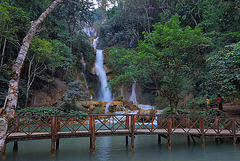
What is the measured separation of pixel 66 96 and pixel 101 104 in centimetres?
447

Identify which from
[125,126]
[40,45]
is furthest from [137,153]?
[40,45]

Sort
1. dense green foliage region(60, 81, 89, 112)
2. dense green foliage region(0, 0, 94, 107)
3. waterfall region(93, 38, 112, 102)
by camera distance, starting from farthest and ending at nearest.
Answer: waterfall region(93, 38, 112, 102)
dense green foliage region(60, 81, 89, 112)
dense green foliage region(0, 0, 94, 107)

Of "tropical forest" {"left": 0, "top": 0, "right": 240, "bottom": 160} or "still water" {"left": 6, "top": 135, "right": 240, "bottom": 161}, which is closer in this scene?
"still water" {"left": 6, "top": 135, "right": 240, "bottom": 161}

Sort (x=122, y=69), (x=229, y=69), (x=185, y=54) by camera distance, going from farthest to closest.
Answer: (x=122, y=69) < (x=185, y=54) < (x=229, y=69)

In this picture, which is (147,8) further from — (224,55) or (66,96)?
(224,55)

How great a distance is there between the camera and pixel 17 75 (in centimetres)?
550

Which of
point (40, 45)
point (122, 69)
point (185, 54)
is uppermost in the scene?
point (40, 45)

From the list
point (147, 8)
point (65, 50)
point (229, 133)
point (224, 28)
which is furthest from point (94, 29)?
point (229, 133)

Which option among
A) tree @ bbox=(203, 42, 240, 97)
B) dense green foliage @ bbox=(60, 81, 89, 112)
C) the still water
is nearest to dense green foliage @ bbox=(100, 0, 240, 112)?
tree @ bbox=(203, 42, 240, 97)

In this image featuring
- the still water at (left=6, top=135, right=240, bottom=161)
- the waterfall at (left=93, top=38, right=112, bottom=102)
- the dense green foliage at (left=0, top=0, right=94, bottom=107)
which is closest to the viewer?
the still water at (left=6, top=135, right=240, bottom=161)

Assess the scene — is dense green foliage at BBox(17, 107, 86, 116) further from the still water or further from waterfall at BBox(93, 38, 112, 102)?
waterfall at BBox(93, 38, 112, 102)

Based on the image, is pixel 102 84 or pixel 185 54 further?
pixel 102 84

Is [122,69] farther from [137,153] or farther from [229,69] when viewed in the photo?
[137,153]

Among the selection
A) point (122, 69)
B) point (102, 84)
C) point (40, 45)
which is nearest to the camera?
point (122, 69)
